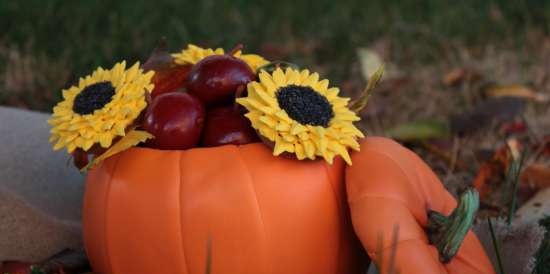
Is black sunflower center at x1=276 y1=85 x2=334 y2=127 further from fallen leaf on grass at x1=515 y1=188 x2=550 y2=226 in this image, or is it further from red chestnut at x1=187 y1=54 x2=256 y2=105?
fallen leaf on grass at x1=515 y1=188 x2=550 y2=226

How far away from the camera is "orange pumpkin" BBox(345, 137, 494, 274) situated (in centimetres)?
125

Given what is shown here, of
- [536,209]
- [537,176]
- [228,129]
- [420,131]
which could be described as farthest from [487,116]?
[228,129]

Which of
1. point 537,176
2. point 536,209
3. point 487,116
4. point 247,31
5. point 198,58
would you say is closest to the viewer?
point 198,58

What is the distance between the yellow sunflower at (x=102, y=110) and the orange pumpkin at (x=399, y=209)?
0.35 m

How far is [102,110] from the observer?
1.33 m

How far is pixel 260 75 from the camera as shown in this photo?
1.32 metres

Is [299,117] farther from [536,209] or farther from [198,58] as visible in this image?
[536,209]

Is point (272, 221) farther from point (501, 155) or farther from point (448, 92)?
point (448, 92)

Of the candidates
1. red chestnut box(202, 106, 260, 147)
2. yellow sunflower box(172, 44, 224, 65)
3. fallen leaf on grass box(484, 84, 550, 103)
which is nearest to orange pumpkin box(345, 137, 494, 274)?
red chestnut box(202, 106, 260, 147)

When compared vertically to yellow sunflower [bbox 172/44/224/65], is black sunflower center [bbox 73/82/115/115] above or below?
below

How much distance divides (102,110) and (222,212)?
26cm

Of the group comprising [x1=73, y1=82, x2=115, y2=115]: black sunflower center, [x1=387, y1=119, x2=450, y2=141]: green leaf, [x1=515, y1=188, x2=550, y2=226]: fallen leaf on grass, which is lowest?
[x1=387, y1=119, x2=450, y2=141]: green leaf

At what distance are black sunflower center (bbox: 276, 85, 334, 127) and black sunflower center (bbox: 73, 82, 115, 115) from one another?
0.29 m

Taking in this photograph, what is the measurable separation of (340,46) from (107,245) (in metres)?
2.00
